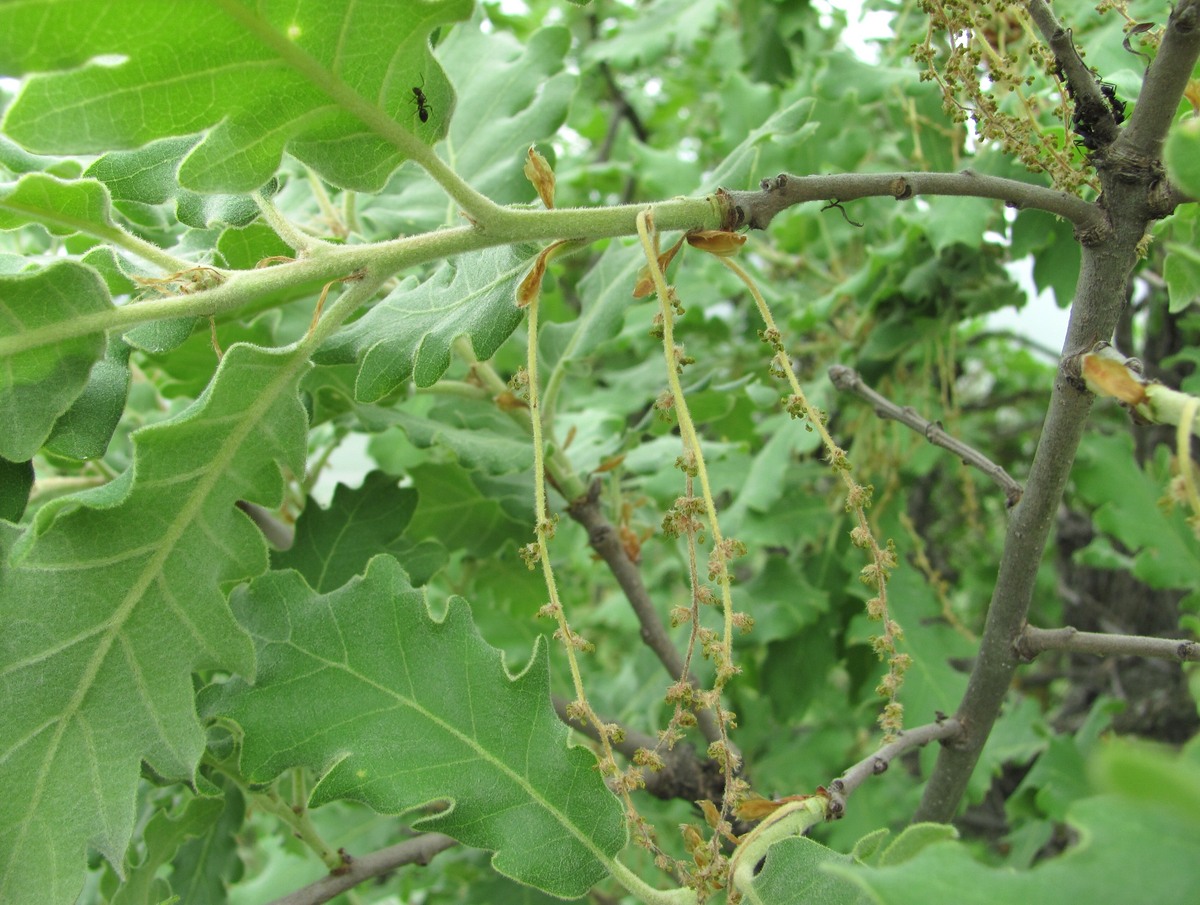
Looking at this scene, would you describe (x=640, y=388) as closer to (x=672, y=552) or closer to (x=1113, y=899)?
(x=672, y=552)

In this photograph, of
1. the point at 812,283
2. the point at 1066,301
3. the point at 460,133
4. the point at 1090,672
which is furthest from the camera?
the point at 1090,672

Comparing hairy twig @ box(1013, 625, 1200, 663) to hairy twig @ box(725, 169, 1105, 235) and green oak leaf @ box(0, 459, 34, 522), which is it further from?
green oak leaf @ box(0, 459, 34, 522)

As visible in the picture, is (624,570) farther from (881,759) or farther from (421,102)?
(421,102)

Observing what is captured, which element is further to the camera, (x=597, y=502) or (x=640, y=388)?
(x=640, y=388)

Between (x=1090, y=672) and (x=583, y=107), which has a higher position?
(x=583, y=107)

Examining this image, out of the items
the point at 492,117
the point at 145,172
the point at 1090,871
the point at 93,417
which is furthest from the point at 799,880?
the point at 492,117

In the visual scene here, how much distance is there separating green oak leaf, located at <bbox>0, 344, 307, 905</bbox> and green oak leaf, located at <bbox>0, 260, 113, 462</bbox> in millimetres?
83

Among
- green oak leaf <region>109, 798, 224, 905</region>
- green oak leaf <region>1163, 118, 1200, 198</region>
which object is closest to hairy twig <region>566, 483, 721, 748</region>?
green oak leaf <region>109, 798, 224, 905</region>

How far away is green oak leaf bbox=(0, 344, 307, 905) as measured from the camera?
0.88 meters

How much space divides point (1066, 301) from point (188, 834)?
1.39 meters

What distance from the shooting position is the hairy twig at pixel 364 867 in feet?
3.69

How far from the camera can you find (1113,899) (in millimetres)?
554

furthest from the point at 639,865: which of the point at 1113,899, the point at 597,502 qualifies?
the point at 1113,899

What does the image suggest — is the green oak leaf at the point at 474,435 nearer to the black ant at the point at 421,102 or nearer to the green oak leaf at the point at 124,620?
the green oak leaf at the point at 124,620
